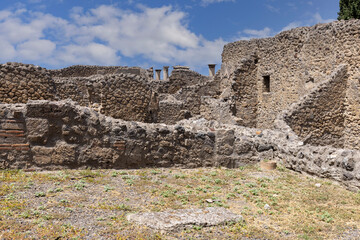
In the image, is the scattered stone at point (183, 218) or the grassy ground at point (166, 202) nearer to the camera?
the grassy ground at point (166, 202)

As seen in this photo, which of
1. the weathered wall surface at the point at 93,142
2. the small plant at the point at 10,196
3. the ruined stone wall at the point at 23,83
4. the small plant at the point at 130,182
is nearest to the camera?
the small plant at the point at 10,196

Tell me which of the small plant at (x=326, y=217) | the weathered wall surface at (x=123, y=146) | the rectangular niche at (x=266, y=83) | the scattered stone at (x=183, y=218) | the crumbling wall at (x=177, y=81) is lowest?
the small plant at (x=326, y=217)

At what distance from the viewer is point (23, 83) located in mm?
9320

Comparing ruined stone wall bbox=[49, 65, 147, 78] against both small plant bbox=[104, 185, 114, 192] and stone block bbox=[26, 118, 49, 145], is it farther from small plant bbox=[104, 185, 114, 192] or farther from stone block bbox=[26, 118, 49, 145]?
small plant bbox=[104, 185, 114, 192]

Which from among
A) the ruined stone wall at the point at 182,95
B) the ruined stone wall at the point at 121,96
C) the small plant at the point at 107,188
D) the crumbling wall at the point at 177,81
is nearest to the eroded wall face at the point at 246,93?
the ruined stone wall at the point at 182,95

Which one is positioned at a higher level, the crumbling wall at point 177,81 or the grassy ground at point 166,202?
the crumbling wall at point 177,81

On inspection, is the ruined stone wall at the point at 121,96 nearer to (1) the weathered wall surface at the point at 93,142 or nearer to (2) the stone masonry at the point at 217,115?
(2) the stone masonry at the point at 217,115

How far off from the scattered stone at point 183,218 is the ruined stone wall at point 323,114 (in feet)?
26.2

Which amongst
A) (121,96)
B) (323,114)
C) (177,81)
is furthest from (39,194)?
(177,81)

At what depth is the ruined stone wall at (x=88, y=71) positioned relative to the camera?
32.3 m

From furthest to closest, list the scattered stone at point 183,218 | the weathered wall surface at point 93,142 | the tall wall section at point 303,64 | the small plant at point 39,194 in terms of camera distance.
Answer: the tall wall section at point 303,64 < the weathered wall surface at point 93,142 < the small plant at point 39,194 < the scattered stone at point 183,218

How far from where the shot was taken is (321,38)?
535 inches

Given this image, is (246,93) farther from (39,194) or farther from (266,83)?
(39,194)

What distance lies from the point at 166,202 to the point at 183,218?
2.64ft
